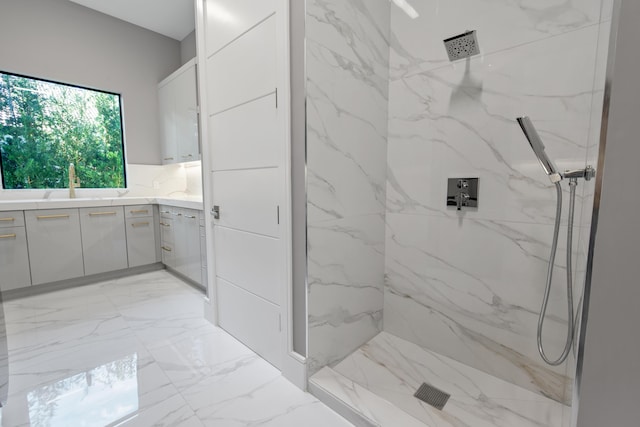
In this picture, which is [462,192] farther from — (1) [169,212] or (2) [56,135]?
(2) [56,135]

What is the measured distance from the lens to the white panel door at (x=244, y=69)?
1.51m

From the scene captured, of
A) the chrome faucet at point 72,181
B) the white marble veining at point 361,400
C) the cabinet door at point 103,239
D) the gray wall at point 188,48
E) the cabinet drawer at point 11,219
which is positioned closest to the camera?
the white marble veining at point 361,400

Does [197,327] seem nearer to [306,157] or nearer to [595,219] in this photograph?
[306,157]

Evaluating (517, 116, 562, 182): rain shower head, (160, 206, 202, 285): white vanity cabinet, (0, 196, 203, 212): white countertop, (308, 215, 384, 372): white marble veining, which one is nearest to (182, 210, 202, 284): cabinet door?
(160, 206, 202, 285): white vanity cabinet

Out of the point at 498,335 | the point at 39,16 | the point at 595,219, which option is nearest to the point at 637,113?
the point at 595,219

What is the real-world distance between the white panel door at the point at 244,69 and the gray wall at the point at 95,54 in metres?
2.28

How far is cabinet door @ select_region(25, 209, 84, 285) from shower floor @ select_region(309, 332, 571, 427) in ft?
9.49

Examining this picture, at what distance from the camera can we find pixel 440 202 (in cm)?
169

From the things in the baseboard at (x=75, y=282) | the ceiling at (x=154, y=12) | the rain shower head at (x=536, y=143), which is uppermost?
the ceiling at (x=154, y=12)

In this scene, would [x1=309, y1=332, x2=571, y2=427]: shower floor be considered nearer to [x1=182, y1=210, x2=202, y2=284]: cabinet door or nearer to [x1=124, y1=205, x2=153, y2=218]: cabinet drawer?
[x1=182, y1=210, x2=202, y2=284]: cabinet door

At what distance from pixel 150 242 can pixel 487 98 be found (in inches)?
145

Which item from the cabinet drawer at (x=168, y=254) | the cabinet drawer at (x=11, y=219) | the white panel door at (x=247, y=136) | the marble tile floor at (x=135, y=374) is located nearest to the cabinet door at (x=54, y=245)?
the cabinet drawer at (x=11, y=219)

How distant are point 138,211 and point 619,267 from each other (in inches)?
154

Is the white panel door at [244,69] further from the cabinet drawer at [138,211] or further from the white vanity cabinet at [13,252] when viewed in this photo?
the white vanity cabinet at [13,252]
